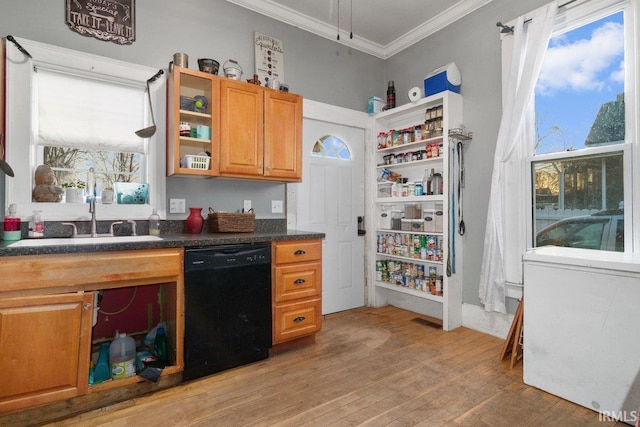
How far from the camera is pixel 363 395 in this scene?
1945mm

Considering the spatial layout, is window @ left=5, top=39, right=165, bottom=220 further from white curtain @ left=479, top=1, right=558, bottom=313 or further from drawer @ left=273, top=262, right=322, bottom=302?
white curtain @ left=479, top=1, right=558, bottom=313

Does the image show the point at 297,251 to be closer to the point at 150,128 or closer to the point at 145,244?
the point at 145,244

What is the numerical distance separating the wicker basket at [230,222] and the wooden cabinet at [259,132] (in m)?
0.33

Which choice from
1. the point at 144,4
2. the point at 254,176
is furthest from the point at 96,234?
the point at 144,4

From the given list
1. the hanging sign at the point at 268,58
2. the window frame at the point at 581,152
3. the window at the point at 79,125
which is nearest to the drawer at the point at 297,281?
the window at the point at 79,125

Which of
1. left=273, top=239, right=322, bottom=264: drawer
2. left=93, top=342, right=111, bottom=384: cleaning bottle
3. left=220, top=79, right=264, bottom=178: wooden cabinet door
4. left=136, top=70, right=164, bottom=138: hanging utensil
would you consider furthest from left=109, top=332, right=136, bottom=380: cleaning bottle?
left=136, top=70, right=164, bottom=138: hanging utensil

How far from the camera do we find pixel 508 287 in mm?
2748

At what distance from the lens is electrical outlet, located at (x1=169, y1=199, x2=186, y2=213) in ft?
8.62

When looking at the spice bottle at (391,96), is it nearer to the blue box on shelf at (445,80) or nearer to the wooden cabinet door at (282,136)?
the blue box on shelf at (445,80)

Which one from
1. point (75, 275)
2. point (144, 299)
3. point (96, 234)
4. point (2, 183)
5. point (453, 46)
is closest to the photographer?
point (75, 275)

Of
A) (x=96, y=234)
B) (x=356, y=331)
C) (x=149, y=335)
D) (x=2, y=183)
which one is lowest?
(x=356, y=331)

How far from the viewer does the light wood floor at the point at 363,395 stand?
5.65 feet

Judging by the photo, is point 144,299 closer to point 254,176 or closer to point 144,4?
point 254,176

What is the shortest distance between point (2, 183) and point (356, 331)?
2884 millimetres
